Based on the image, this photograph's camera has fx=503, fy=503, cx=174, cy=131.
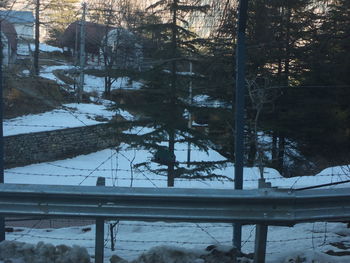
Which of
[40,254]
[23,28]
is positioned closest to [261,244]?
[40,254]

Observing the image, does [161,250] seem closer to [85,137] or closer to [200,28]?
[200,28]

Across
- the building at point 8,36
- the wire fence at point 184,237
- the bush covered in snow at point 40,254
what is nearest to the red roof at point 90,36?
the building at point 8,36

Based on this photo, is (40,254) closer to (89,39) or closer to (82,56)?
(82,56)

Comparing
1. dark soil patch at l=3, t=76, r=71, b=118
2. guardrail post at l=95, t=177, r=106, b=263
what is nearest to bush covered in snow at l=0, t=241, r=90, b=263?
guardrail post at l=95, t=177, r=106, b=263

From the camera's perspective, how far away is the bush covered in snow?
3.86 metres

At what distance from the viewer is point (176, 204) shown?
3686 millimetres

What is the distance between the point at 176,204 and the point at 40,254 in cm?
116

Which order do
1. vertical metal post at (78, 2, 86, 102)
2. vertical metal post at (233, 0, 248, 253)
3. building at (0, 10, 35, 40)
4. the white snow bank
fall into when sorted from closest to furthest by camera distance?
vertical metal post at (233, 0, 248, 253) < building at (0, 10, 35, 40) < vertical metal post at (78, 2, 86, 102) < the white snow bank

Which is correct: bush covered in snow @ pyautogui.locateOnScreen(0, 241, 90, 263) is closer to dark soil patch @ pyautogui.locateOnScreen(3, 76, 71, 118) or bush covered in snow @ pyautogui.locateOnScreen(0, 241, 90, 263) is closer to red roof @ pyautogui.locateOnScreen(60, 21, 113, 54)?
red roof @ pyautogui.locateOnScreen(60, 21, 113, 54)

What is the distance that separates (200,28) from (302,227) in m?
3.14

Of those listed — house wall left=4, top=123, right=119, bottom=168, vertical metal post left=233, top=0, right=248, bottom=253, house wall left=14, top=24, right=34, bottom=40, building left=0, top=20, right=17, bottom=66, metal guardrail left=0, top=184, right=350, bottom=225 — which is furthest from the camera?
house wall left=4, top=123, right=119, bottom=168

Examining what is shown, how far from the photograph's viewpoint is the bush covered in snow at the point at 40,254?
386cm

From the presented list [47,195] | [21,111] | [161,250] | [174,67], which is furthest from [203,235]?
[21,111]

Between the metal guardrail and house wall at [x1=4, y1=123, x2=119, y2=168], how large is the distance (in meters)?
14.2
